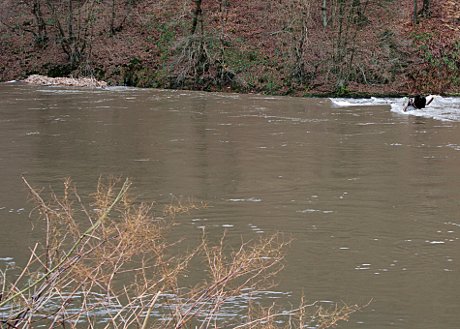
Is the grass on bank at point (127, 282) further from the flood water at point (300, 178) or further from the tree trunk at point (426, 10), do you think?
the tree trunk at point (426, 10)

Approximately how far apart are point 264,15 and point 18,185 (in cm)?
2329

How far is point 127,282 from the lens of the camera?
7.81m

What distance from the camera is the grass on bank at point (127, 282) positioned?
4148 mm

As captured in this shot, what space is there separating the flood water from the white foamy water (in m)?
0.24

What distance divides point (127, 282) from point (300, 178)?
222 inches

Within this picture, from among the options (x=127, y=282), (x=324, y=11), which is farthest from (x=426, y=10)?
(x=127, y=282)

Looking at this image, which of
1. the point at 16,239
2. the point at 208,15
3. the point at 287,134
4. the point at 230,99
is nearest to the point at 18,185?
the point at 16,239

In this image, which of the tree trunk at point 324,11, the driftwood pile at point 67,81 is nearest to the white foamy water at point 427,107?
the tree trunk at point 324,11

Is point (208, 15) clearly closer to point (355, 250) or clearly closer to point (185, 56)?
point (185, 56)

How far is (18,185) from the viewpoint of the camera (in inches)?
486

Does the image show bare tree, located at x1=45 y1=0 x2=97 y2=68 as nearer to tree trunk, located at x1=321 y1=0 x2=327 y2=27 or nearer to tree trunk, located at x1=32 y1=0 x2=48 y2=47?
tree trunk, located at x1=32 y1=0 x2=48 y2=47

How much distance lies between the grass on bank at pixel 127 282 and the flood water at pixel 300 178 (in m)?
0.60

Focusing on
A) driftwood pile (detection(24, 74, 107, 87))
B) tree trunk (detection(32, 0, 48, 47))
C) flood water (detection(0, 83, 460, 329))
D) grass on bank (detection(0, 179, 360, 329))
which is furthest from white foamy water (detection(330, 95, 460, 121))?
tree trunk (detection(32, 0, 48, 47))

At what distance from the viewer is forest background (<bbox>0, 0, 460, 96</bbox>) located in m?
30.2
